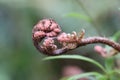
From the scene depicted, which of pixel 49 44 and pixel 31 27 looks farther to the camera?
pixel 31 27

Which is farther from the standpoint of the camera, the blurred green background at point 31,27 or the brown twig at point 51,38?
the blurred green background at point 31,27

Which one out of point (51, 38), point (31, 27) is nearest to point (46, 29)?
point (51, 38)

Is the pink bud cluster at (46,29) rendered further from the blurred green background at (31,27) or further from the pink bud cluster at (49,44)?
the blurred green background at (31,27)

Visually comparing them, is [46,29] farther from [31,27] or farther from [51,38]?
[31,27]

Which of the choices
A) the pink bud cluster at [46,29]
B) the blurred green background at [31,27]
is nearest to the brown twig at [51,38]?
the pink bud cluster at [46,29]

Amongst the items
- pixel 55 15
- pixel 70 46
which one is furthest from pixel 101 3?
pixel 70 46

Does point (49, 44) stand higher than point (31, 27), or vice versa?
point (31, 27)

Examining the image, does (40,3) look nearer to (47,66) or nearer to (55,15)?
(55,15)

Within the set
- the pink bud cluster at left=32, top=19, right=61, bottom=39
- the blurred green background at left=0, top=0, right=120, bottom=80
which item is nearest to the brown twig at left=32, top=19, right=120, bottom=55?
the pink bud cluster at left=32, top=19, right=61, bottom=39

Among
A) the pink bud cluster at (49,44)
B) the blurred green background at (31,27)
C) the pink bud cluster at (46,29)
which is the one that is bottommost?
the pink bud cluster at (49,44)
